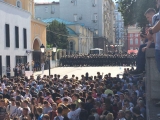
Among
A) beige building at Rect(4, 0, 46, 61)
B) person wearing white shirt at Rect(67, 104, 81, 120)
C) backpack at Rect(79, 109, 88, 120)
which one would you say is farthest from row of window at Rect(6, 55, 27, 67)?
backpack at Rect(79, 109, 88, 120)

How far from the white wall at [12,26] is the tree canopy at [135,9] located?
1104 centimetres

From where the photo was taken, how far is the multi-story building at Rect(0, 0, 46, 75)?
107 feet

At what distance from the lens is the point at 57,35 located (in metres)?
60.7

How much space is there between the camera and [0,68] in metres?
31.3

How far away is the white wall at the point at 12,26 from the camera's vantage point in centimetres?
3231

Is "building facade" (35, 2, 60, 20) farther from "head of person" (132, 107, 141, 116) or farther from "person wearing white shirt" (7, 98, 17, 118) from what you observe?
"head of person" (132, 107, 141, 116)

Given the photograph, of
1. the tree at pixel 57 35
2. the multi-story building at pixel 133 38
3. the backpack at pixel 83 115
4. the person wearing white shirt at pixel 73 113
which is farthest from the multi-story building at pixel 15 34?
the multi-story building at pixel 133 38

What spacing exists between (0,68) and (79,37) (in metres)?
38.3

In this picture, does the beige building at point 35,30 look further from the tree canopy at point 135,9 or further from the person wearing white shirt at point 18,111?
the person wearing white shirt at point 18,111

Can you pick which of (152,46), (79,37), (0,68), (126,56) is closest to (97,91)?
(152,46)

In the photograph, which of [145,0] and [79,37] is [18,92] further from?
[79,37]

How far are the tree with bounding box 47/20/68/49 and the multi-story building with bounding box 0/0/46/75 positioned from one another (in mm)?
17049

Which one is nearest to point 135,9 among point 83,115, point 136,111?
point 83,115

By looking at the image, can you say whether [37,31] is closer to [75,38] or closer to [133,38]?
[75,38]
